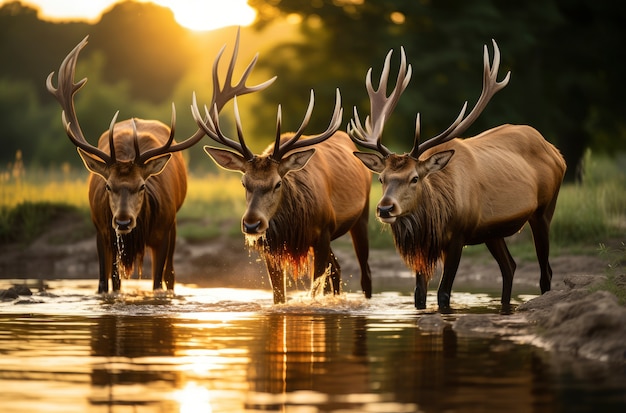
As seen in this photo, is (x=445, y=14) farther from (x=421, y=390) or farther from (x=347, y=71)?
(x=421, y=390)

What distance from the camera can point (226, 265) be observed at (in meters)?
19.5

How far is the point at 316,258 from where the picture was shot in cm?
1248

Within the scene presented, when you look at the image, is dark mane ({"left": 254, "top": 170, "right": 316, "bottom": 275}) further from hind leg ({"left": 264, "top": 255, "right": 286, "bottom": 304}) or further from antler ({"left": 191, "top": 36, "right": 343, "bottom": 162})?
antler ({"left": 191, "top": 36, "right": 343, "bottom": 162})

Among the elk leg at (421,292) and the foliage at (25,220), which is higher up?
the foliage at (25,220)

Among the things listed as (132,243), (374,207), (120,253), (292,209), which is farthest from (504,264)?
(374,207)

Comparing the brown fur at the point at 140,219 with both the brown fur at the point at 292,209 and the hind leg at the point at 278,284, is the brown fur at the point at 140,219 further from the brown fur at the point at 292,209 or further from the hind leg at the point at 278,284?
the hind leg at the point at 278,284

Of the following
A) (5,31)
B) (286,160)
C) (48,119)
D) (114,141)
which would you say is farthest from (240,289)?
(5,31)

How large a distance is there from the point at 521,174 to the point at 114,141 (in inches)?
170

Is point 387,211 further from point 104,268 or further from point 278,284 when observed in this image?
point 104,268

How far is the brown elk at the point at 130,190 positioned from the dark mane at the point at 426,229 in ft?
6.86

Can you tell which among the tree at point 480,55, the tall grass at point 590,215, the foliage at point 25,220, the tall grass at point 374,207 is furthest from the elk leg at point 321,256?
the tree at point 480,55

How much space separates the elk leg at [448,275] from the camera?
39.2 ft

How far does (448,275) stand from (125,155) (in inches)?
149

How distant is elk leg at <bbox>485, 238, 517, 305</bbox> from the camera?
13.1m
